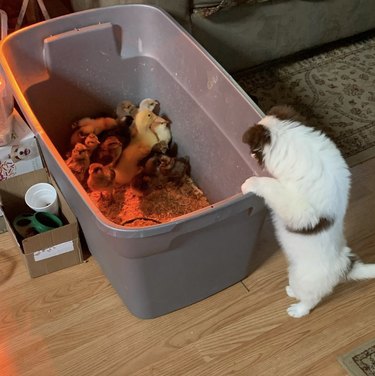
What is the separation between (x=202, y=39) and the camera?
1.84 metres

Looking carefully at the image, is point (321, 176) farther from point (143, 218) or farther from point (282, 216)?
point (143, 218)

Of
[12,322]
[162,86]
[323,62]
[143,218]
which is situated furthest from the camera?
[323,62]

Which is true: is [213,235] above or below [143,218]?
above

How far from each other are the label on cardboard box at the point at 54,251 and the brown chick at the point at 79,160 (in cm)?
21

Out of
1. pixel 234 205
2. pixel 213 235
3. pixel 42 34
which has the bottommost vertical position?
pixel 213 235

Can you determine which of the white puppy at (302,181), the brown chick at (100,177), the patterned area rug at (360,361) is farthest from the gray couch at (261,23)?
the patterned area rug at (360,361)

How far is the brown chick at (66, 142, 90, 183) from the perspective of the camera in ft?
4.97

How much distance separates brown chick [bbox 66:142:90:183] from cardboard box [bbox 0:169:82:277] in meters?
0.07

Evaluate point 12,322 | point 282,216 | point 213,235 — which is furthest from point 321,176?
point 12,322

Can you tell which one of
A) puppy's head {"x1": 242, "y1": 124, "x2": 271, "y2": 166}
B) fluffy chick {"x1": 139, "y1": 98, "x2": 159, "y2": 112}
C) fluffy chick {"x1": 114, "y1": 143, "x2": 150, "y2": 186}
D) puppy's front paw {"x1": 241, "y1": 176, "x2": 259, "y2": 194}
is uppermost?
puppy's head {"x1": 242, "y1": 124, "x2": 271, "y2": 166}

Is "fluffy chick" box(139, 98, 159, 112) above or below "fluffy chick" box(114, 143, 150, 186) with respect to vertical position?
above

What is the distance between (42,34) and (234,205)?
82cm

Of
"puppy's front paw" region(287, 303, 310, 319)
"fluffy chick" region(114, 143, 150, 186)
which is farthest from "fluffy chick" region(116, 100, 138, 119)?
"puppy's front paw" region(287, 303, 310, 319)

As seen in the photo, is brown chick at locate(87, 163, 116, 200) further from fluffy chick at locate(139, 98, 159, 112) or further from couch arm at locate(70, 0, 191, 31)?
couch arm at locate(70, 0, 191, 31)
